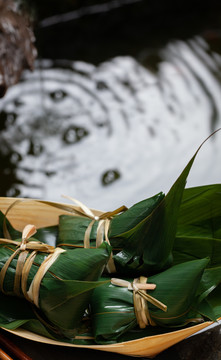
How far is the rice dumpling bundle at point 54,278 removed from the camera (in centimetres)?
88

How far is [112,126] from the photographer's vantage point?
2.03 meters

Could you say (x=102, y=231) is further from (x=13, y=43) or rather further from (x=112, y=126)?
(x=13, y=43)

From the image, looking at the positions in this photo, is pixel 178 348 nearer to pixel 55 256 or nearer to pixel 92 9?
pixel 55 256

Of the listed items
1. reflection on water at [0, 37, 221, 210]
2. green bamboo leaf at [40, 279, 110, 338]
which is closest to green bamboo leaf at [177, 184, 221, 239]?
green bamboo leaf at [40, 279, 110, 338]

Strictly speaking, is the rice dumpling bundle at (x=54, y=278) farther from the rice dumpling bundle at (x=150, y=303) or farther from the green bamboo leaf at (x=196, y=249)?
the green bamboo leaf at (x=196, y=249)

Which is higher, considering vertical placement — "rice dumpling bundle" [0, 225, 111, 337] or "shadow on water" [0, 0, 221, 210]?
"shadow on water" [0, 0, 221, 210]

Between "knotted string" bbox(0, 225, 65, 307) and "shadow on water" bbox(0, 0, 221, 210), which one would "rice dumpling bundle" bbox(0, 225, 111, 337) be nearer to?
"knotted string" bbox(0, 225, 65, 307)

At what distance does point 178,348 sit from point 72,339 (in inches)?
9.2

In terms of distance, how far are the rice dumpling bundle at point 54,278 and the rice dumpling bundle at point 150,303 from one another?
1.8 inches

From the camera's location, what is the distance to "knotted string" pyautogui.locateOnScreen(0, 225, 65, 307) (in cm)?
92

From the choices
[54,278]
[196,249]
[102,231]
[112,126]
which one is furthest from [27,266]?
[112,126]

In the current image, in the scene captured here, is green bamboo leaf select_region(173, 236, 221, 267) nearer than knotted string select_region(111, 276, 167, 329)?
No

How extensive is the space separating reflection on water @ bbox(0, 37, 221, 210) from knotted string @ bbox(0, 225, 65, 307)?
0.65 metres

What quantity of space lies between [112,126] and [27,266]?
3.88 feet
